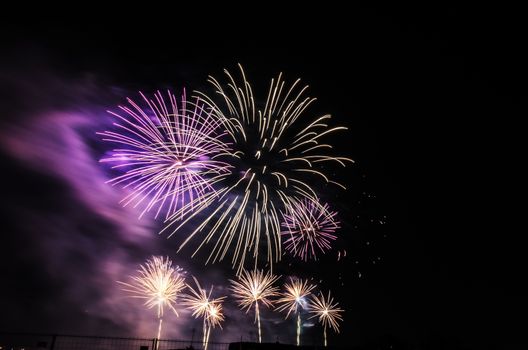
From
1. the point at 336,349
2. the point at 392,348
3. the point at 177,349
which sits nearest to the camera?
the point at 177,349

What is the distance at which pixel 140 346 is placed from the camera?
17.5 m

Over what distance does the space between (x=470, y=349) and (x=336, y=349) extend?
24550 mm

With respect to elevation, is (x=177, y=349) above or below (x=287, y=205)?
below

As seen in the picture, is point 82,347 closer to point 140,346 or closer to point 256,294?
point 140,346

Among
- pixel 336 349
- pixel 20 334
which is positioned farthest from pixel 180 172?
pixel 336 349

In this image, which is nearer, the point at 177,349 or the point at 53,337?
the point at 53,337

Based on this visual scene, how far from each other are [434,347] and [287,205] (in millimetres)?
33523

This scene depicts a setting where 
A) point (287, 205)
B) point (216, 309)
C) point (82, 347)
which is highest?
point (287, 205)

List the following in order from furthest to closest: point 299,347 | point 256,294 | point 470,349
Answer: point 470,349 → point 256,294 → point 299,347

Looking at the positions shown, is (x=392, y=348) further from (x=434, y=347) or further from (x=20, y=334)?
(x=20, y=334)

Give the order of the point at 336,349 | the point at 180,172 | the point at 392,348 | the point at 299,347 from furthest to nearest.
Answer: the point at 392,348 → the point at 299,347 → the point at 336,349 → the point at 180,172

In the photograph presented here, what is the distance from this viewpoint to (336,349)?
27.6 m

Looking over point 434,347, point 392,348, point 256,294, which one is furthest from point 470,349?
point 256,294

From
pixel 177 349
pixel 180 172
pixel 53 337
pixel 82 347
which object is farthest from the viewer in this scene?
pixel 180 172
